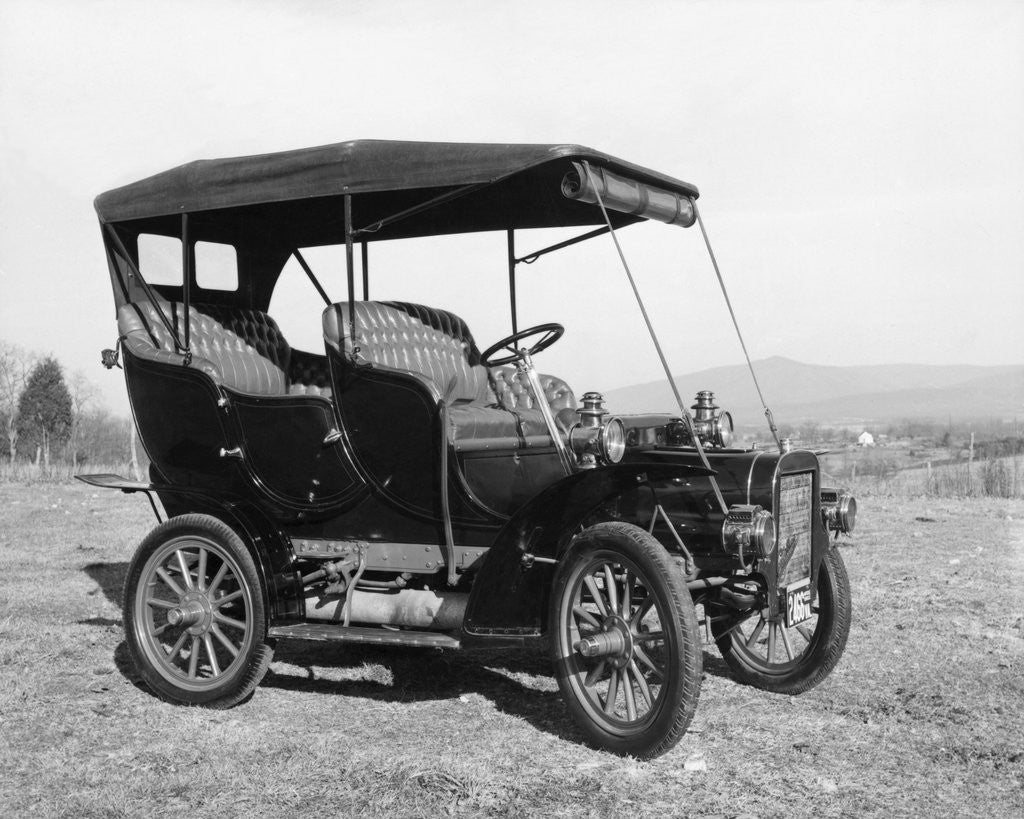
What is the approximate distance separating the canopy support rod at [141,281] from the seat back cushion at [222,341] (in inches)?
1.7

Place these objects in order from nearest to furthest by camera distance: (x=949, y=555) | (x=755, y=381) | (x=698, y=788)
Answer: (x=698, y=788)
(x=755, y=381)
(x=949, y=555)

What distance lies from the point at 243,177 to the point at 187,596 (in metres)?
2.04

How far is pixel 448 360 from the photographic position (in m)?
6.15

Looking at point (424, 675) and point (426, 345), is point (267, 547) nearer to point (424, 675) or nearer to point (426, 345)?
point (424, 675)

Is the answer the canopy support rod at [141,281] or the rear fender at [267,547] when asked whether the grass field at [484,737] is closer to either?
the rear fender at [267,547]

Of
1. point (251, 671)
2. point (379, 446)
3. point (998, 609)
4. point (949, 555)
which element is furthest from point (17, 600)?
point (949, 555)

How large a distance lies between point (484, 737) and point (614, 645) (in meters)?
0.72

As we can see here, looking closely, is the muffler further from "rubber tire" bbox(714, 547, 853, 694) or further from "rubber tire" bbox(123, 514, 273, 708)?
"rubber tire" bbox(714, 547, 853, 694)

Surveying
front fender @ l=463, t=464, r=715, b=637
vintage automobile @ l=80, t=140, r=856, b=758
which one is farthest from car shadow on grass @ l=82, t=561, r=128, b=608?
front fender @ l=463, t=464, r=715, b=637

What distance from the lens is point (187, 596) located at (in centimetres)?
509

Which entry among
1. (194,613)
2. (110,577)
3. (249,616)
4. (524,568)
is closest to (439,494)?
(524,568)

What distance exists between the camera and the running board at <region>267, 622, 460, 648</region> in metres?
4.46

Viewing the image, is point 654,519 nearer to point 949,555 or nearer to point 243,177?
point 243,177

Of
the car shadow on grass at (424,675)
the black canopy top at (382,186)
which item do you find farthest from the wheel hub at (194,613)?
the black canopy top at (382,186)
